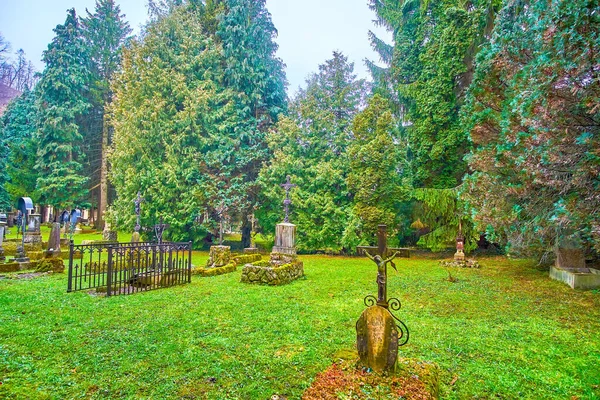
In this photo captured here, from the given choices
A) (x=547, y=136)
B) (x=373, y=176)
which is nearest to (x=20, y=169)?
(x=373, y=176)

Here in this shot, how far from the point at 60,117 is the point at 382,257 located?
86.1 feet

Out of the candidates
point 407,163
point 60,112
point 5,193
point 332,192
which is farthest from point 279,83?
point 5,193

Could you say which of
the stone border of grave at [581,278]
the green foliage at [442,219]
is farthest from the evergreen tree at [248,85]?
the stone border of grave at [581,278]

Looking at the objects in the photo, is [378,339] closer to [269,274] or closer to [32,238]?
[269,274]

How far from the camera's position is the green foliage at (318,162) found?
50.6ft

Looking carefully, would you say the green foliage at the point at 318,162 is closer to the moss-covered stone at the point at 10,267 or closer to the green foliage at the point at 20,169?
the moss-covered stone at the point at 10,267

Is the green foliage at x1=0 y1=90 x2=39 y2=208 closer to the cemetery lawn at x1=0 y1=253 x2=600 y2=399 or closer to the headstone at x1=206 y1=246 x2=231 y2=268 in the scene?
the headstone at x1=206 y1=246 x2=231 y2=268

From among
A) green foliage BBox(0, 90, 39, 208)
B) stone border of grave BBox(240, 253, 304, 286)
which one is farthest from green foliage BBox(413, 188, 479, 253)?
green foliage BBox(0, 90, 39, 208)

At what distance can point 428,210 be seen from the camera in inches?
598

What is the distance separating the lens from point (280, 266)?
909cm

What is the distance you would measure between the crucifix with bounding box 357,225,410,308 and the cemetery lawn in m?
0.83

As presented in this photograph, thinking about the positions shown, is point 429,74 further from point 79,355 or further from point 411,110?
point 79,355

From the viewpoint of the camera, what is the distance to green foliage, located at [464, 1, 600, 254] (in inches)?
221

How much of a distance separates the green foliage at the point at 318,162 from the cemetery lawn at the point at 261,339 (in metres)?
7.40
